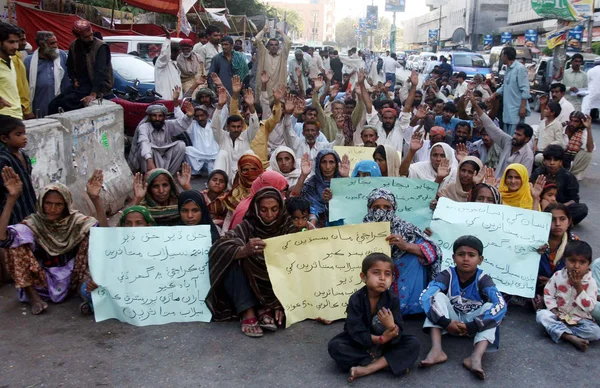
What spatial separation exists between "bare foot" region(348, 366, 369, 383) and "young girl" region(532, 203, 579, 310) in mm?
1647

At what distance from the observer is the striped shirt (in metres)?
4.59

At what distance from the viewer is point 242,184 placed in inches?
229

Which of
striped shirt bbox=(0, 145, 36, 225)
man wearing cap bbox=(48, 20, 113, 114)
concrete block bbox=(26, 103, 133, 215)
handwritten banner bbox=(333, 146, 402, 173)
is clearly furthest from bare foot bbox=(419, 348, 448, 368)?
man wearing cap bbox=(48, 20, 113, 114)

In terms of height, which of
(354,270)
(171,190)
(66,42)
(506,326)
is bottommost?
(506,326)

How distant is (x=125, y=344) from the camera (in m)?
3.90

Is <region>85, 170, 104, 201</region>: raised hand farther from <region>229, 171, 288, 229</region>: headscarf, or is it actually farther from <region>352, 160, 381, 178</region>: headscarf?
<region>352, 160, 381, 178</region>: headscarf

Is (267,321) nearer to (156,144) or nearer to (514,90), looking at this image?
(156,144)

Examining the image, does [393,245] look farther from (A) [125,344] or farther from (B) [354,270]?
(A) [125,344]

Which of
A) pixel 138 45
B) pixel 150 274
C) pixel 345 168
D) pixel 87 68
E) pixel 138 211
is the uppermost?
pixel 138 45

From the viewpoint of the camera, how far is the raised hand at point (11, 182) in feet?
14.3

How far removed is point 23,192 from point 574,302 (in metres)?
4.13

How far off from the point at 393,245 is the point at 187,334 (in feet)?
5.06

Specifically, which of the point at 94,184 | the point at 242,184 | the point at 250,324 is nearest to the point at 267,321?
the point at 250,324

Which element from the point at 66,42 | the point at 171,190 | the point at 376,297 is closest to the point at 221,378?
the point at 376,297
